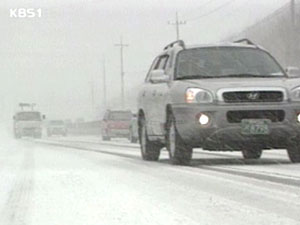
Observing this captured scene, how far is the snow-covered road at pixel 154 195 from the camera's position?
22.0 feet

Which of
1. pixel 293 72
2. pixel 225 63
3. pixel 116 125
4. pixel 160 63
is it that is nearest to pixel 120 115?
pixel 116 125

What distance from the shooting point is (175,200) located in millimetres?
7836

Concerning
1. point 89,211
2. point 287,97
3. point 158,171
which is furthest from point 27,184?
point 287,97

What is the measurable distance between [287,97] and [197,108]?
1.37 m

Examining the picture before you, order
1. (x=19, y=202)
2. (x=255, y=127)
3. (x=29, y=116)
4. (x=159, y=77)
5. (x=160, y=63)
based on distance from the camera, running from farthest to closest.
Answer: (x=29, y=116) < (x=160, y=63) < (x=159, y=77) < (x=255, y=127) < (x=19, y=202)

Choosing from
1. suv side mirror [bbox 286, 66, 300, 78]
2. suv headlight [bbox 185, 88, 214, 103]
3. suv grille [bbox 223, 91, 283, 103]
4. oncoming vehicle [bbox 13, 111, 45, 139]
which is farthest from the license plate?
oncoming vehicle [bbox 13, 111, 45, 139]

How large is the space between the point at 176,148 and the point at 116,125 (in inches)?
1112

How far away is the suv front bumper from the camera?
11.8 meters

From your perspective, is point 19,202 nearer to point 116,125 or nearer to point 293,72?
point 293,72

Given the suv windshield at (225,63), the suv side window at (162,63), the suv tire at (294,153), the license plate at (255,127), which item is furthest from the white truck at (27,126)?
the license plate at (255,127)

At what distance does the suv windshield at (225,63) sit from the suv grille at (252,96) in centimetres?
92

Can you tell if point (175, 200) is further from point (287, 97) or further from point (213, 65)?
point (213, 65)

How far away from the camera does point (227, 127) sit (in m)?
11.8

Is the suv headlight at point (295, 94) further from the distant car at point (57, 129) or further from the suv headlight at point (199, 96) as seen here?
the distant car at point (57, 129)
